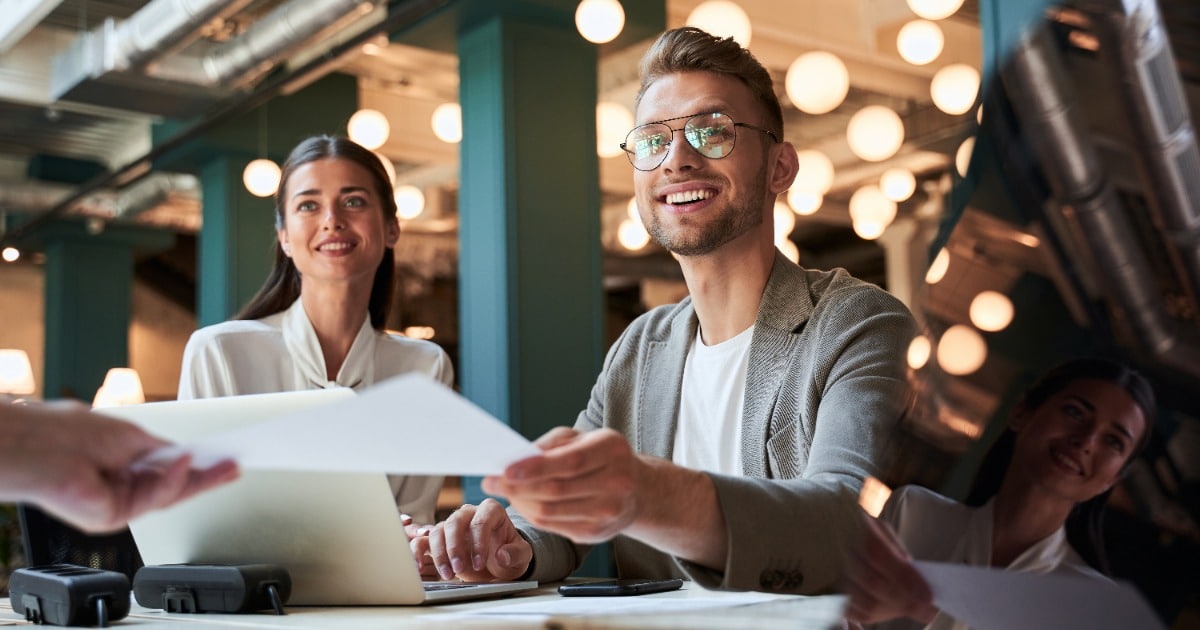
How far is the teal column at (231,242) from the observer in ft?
25.4

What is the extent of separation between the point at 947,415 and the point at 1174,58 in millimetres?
144

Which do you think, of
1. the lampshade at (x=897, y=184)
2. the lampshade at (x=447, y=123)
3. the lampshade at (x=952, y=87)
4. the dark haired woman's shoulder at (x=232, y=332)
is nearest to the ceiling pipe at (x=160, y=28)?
the lampshade at (x=447, y=123)

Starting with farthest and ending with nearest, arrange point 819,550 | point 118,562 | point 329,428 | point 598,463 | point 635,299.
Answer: point 635,299 < point 118,562 < point 819,550 < point 598,463 < point 329,428

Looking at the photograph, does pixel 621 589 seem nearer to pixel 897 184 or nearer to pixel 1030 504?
pixel 1030 504

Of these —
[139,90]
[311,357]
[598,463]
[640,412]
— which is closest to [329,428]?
[598,463]

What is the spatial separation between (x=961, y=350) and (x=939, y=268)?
0.04 meters

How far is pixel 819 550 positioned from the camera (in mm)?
1101

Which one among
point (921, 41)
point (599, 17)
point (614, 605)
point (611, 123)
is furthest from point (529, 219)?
point (614, 605)

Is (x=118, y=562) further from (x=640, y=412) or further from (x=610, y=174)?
(x=610, y=174)

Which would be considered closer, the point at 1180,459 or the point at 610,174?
the point at 1180,459

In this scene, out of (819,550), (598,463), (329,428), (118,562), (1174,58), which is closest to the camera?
(1174,58)

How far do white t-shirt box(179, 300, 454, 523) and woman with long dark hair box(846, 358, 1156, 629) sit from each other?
1948 mm

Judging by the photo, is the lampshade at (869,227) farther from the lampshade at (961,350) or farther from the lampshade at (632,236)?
the lampshade at (961,350)

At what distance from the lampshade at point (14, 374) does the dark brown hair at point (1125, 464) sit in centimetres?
895
